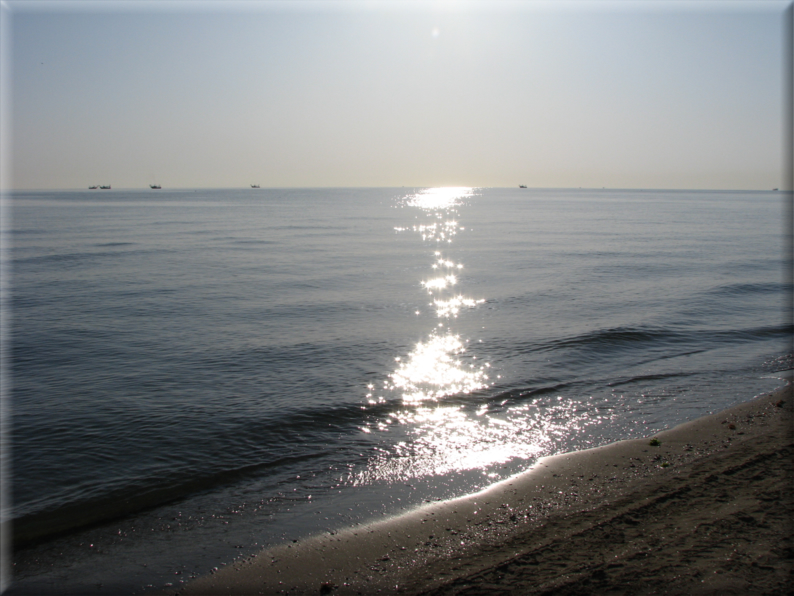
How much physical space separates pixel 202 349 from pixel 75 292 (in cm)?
1184

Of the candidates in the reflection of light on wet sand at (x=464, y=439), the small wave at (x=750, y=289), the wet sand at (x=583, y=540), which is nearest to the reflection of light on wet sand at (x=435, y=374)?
the reflection of light on wet sand at (x=464, y=439)

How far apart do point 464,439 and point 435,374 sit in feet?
12.4

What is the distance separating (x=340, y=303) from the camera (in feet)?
69.3

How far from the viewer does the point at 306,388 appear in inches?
480

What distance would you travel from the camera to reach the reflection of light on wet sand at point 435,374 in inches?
473

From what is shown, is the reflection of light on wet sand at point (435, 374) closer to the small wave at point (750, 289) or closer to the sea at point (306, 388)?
the sea at point (306, 388)

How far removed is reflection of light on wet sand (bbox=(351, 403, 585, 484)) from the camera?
27.9ft

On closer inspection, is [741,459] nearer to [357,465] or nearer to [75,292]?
[357,465]

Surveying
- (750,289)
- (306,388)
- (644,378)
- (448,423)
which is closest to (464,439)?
(448,423)

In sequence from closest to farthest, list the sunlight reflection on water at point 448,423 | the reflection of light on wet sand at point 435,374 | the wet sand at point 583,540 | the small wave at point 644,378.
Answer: the wet sand at point 583,540
the sunlight reflection on water at point 448,423
the reflection of light on wet sand at point 435,374
the small wave at point 644,378

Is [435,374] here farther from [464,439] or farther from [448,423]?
[464,439]

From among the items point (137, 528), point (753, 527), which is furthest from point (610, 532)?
point (137, 528)

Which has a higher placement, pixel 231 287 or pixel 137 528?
pixel 231 287

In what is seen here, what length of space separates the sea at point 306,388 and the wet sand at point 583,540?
0.60m
